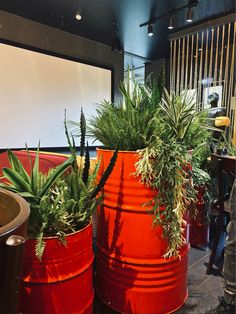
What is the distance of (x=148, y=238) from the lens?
123 cm

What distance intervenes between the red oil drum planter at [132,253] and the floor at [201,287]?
105 millimetres

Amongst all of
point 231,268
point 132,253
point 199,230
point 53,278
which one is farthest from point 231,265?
point 199,230

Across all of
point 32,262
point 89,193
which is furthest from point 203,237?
point 32,262

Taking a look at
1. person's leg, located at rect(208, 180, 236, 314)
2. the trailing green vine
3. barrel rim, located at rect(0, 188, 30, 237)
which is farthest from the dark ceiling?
barrel rim, located at rect(0, 188, 30, 237)

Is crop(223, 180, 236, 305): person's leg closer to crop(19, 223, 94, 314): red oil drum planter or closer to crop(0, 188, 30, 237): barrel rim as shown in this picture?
crop(19, 223, 94, 314): red oil drum planter

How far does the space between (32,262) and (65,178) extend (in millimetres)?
376

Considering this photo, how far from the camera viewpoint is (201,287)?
5.35 feet

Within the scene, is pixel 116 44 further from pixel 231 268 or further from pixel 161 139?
pixel 231 268

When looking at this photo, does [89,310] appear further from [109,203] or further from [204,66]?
[204,66]

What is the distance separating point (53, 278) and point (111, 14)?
367cm

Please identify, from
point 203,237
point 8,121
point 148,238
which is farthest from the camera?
point 8,121

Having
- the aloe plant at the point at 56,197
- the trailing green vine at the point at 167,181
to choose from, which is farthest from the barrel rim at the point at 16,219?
the trailing green vine at the point at 167,181

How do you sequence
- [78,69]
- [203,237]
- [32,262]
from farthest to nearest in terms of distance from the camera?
[78,69] → [203,237] → [32,262]

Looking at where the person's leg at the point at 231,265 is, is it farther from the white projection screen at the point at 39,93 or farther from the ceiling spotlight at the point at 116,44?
the ceiling spotlight at the point at 116,44
